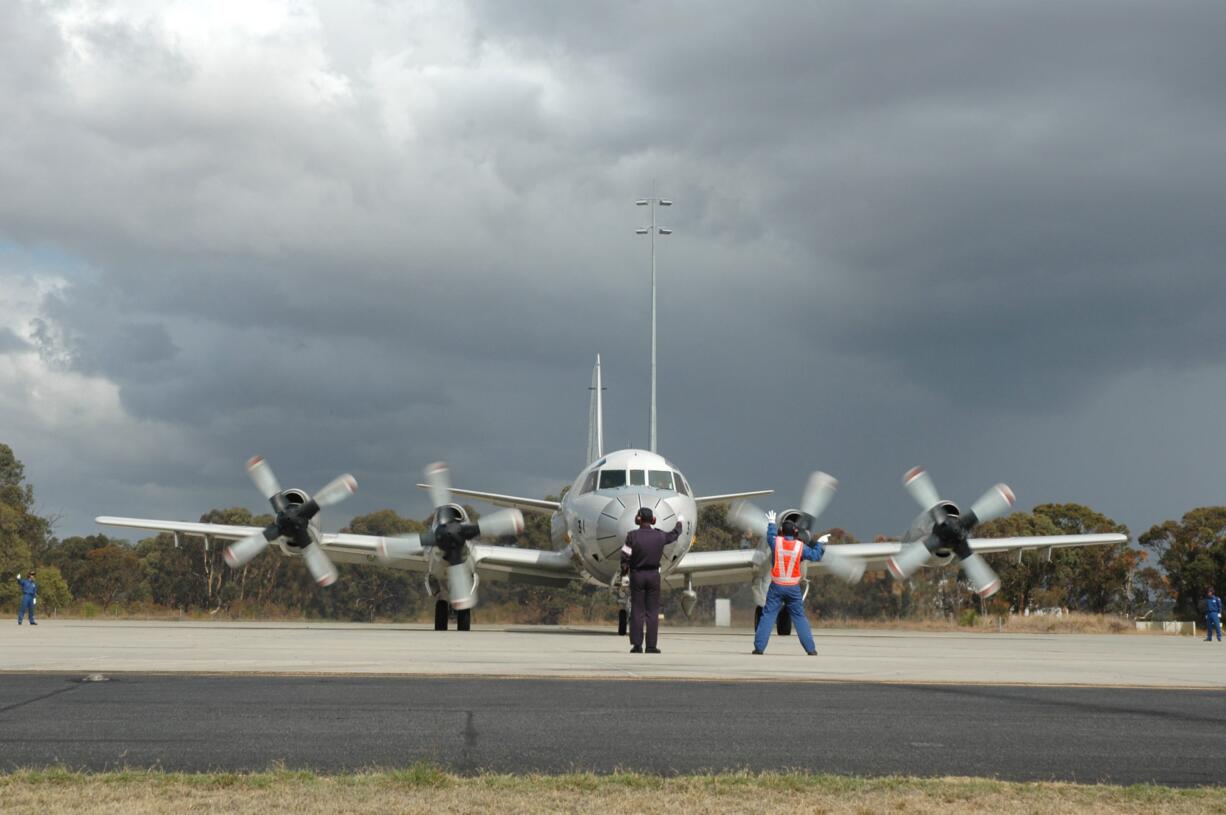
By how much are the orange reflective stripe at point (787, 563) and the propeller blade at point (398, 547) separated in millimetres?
16165

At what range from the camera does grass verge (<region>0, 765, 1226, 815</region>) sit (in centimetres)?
623

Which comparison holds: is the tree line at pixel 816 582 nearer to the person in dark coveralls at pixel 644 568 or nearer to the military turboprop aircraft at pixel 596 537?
the military turboprop aircraft at pixel 596 537

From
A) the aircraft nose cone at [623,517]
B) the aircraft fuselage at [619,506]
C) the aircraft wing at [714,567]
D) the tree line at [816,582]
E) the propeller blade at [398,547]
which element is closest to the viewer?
the aircraft nose cone at [623,517]

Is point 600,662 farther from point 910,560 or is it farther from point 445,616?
point 445,616

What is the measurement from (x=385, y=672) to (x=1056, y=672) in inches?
352

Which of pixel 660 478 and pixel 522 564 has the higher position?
pixel 660 478

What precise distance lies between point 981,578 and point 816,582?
4799cm

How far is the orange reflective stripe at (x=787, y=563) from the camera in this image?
60.5ft

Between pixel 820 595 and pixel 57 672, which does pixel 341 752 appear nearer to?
pixel 57 672

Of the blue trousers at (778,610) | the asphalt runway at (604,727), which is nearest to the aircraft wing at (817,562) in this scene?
the blue trousers at (778,610)

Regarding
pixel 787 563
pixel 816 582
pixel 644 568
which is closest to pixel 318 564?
pixel 644 568

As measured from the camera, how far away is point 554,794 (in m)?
6.55

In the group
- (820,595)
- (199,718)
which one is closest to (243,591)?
(820,595)

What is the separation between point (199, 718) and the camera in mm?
9430
